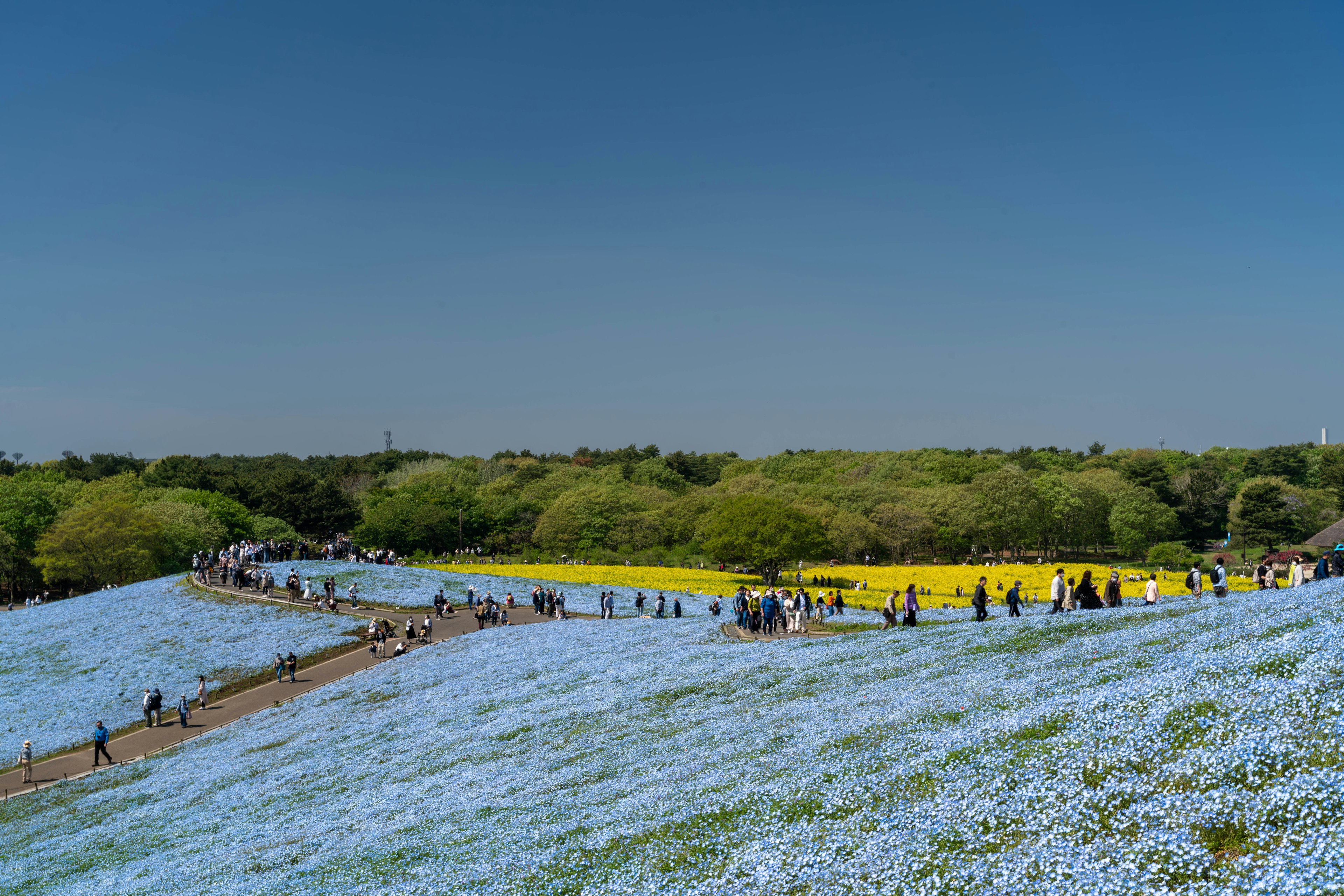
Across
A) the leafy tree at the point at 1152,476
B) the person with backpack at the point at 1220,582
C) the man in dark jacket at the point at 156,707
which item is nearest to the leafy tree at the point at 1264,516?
the leafy tree at the point at 1152,476

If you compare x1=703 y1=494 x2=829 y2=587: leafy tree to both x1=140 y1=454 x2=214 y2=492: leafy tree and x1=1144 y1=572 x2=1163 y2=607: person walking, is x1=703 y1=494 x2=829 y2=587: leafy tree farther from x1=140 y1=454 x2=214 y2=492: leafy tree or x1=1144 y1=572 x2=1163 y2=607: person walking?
x1=140 y1=454 x2=214 y2=492: leafy tree

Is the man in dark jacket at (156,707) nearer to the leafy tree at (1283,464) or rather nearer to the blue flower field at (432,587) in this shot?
the blue flower field at (432,587)

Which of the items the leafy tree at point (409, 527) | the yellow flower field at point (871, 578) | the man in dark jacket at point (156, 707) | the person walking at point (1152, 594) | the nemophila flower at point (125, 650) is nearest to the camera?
the person walking at point (1152, 594)

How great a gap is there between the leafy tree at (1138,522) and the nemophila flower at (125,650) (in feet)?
327

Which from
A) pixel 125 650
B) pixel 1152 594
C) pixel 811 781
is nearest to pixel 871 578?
pixel 1152 594

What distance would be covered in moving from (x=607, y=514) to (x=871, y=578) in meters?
40.4

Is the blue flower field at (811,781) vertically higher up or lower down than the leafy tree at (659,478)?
lower down

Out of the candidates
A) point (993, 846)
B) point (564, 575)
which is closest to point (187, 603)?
point (564, 575)

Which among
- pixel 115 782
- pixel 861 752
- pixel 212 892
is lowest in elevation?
pixel 115 782

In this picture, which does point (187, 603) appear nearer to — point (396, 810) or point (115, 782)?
point (115, 782)

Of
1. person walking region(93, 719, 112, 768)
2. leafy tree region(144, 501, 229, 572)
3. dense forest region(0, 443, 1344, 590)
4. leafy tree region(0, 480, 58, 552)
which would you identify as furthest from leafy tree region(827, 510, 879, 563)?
leafy tree region(0, 480, 58, 552)

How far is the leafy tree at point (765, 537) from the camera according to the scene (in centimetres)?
7912

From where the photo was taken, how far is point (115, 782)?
3138 cm

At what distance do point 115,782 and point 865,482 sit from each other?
4566 inches
